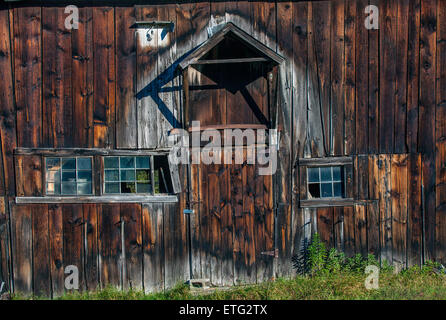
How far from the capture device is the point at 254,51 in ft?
19.8

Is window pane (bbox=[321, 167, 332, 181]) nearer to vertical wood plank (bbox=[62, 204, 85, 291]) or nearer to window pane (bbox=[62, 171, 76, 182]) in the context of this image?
vertical wood plank (bbox=[62, 204, 85, 291])

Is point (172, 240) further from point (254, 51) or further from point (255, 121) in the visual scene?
point (254, 51)

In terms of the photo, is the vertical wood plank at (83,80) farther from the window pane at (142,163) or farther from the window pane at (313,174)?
the window pane at (313,174)

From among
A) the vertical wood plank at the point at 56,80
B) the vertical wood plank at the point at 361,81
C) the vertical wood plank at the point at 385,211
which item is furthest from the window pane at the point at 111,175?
the vertical wood plank at the point at 385,211

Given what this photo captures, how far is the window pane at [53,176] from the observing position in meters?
6.55

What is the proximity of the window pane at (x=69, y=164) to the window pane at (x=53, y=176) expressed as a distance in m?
0.17

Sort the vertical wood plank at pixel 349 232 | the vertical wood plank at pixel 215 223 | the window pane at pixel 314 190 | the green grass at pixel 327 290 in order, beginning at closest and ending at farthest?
the green grass at pixel 327 290 → the vertical wood plank at pixel 215 223 → the vertical wood plank at pixel 349 232 → the window pane at pixel 314 190

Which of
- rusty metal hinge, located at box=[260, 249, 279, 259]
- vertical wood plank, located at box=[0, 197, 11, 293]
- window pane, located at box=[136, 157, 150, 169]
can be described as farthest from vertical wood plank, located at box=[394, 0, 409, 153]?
vertical wood plank, located at box=[0, 197, 11, 293]

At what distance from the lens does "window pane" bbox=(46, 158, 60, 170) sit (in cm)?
652

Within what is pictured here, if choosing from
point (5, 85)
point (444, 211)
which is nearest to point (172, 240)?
point (5, 85)

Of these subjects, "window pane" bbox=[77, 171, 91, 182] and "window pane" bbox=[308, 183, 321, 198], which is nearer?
"window pane" bbox=[77, 171, 91, 182]

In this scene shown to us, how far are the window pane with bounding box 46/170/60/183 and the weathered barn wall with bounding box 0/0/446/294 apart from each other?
26 cm

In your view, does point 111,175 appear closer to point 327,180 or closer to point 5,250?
point 5,250

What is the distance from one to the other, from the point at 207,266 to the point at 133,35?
4387mm
